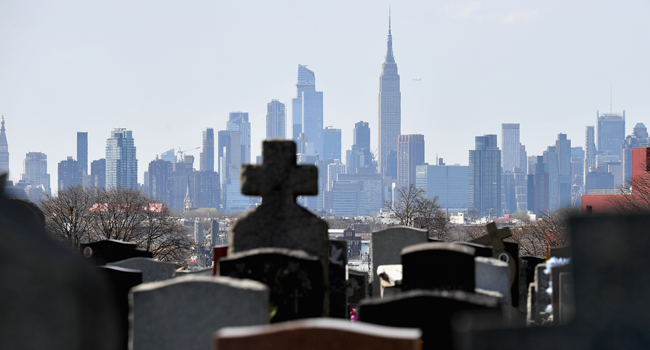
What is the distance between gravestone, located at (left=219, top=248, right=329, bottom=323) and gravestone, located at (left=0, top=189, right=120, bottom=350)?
2.22 metres

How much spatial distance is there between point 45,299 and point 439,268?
3897mm

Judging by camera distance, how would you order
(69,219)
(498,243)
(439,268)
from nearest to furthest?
(439,268)
(498,243)
(69,219)

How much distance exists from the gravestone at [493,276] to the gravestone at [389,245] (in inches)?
142

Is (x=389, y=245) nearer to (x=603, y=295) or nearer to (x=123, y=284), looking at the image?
(x=123, y=284)

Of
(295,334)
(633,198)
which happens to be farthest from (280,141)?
(633,198)

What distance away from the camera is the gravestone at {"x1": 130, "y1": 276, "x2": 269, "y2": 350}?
14.9ft

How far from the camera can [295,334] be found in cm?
372

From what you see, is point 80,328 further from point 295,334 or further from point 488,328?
point 488,328

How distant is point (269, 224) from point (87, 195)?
32.8 m

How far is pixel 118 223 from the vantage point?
3209cm

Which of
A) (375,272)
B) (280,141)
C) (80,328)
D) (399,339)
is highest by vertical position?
(280,141)

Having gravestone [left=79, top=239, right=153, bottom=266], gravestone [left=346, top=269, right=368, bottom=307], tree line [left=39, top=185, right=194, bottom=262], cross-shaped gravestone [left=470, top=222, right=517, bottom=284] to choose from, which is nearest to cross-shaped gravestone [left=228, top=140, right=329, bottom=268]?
gravestone [left=79, top=239, right=153, bottom=266]

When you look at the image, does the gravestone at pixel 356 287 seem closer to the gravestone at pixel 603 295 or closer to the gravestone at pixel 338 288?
the gravestone at pixel 338 288

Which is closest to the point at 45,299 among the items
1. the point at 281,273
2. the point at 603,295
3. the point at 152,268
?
the point at 281,273
